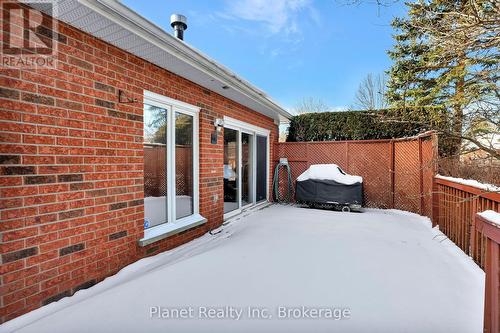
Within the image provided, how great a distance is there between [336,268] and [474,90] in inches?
104

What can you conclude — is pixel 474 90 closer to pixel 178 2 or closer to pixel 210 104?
pixel 210 104

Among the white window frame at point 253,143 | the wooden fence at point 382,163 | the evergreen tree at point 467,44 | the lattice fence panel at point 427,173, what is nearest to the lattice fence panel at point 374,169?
the wooden fence at point 382,163

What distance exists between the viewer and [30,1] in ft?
6.89

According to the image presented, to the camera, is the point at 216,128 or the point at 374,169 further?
the point at 374,169

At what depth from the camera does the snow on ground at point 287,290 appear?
2.04m

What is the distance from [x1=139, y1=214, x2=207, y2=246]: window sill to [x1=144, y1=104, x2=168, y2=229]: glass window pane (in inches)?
4.0

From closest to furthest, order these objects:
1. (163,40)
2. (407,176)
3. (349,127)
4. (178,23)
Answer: (163,40) → (178,23) → (407,176) → (349,127)

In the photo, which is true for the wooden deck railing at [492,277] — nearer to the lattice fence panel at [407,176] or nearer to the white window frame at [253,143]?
the white window frame at [253,143]

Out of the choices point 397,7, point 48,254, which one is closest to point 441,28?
point 397,7

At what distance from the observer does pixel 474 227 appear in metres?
3.42

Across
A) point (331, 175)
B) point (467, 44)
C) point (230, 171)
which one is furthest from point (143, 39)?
point (331, 175)

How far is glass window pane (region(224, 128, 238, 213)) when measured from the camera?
6139mm

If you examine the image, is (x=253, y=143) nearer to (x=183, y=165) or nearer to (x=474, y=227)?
(x=183, y=165)

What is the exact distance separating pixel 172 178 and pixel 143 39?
2.03 m
